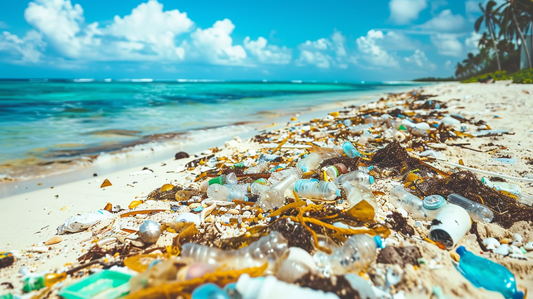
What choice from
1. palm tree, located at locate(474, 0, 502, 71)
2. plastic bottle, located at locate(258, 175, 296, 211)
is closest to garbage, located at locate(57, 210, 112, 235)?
plastic bottle, located at locate(258, 175, 296, 211)

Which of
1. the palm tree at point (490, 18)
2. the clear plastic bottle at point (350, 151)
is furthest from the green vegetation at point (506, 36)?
the clear plastic bottle at point (350, 151)

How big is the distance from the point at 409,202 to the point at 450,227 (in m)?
0.49

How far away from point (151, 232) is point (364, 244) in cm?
135

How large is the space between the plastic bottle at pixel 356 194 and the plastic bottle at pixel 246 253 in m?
0.83

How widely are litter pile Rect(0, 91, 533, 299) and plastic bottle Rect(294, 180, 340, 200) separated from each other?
12 mm

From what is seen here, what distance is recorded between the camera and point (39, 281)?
4.77 feet

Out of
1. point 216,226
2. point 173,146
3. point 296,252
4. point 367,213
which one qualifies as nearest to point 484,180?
point 367,213

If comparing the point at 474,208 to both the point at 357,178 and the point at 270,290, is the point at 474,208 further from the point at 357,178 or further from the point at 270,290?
the point at 270,290

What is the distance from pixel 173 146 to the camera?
5461 millimetres

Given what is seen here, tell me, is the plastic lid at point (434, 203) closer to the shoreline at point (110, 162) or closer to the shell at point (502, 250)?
the shell at point (502, 250)

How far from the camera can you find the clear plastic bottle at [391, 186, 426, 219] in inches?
80.2

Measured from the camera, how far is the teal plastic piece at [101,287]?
1.36 m

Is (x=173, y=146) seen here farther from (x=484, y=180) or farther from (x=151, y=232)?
(x=484, y=180)

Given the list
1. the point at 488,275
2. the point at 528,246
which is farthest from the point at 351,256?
the point at 528,246
